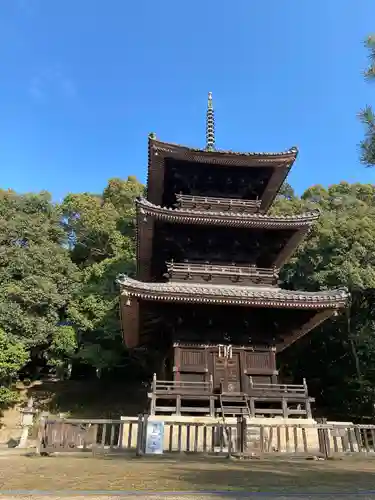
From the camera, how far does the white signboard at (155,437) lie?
10680mm

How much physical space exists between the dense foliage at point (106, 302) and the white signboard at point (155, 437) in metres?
18.2

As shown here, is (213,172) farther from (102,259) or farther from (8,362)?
(102,259)

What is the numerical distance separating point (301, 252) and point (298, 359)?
26.8ft

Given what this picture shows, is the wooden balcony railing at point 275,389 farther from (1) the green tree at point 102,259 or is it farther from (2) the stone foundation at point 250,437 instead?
(1) the green tree at point 102,259

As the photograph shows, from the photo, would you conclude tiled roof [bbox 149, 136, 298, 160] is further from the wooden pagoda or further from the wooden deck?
the wooden deck

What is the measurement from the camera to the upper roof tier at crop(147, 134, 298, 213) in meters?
19.3

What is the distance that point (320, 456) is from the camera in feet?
36.0

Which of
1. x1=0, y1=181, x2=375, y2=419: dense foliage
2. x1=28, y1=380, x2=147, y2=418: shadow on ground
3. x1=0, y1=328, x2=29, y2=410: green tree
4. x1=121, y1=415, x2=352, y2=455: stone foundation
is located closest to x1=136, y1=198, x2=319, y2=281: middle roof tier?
x1=121, y1=415, x2=352, y2=455: stone foundation

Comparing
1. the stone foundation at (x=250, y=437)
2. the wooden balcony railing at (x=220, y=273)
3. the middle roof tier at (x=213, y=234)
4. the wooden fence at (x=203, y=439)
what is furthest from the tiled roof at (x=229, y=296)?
the wooden fence at (x=203, y=439)

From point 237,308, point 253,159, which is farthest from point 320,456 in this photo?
point 253,159

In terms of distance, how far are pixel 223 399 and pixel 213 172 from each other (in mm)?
10503

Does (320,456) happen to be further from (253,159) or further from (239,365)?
(253,159)

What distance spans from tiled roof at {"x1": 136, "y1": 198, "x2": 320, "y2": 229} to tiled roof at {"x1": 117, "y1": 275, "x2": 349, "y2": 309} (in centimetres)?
302

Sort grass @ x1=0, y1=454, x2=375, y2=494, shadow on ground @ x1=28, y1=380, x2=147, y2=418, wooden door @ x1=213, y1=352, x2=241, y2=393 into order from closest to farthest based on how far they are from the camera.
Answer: grass @ x1=0, y1=454, x2=375, y2=494, wooden door @ x1=213, y1=352, x2=241, y2=393, shadow on ground @ x1=28, y1=380, x2=147, y2=418
